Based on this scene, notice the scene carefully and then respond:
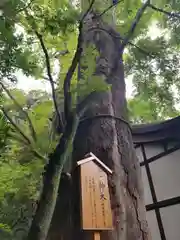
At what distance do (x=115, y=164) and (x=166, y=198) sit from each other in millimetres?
2086

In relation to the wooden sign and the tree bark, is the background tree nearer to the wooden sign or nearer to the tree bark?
the tree bark

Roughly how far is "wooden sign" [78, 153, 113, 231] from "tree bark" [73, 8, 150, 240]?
0.19m

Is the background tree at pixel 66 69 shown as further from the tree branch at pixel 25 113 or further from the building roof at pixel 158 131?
the building roof at pixel 158 131

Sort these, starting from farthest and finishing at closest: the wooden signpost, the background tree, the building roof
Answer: the building roof
the background tree
the wooden signpost

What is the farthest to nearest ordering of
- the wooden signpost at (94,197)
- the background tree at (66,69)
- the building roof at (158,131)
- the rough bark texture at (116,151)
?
the building roof at (158,131) < the rough bark texture at (116,151) < the background tree at (66,69) < the wooden signpost at (94,197)

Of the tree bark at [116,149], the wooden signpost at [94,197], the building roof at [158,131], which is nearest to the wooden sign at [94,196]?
the wooden signpost at [94,197]

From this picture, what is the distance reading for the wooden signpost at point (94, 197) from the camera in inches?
73.4

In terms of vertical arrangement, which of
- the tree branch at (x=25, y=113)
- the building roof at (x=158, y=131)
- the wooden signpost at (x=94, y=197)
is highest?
the building roof at (x=158, y=131)

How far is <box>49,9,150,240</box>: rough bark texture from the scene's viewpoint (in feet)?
7.16

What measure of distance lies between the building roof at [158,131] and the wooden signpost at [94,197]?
2415 mm

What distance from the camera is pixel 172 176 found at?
418 centimetres

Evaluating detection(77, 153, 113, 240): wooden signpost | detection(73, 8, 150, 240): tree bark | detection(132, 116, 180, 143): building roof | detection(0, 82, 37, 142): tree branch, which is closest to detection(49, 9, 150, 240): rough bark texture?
detection(73, 8, 150, 240): tree bark

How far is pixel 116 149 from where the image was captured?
101 inches

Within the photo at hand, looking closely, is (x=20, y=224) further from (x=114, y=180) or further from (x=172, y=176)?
(x=114, y=180)
